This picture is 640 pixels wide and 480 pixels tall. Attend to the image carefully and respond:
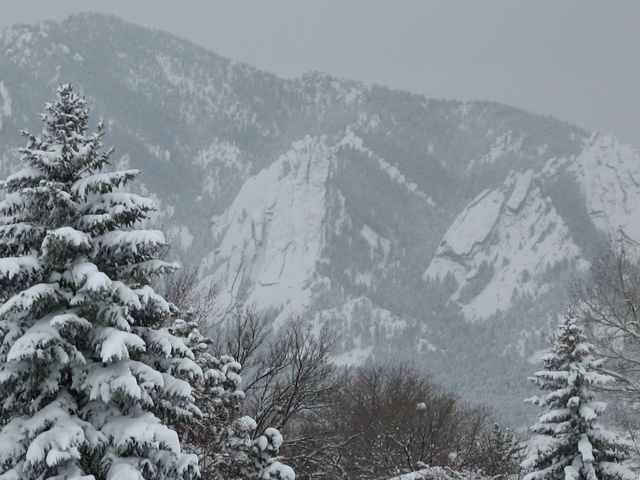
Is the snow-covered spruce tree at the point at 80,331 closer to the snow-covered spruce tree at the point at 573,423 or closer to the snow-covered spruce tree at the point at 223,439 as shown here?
the snow-covered spruce tree at the point at 223,439

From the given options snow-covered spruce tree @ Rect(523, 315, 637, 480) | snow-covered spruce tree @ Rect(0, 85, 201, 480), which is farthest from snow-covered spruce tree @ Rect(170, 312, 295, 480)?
snow-covered spruce tree @ Rect(523, 315, 637, 480)

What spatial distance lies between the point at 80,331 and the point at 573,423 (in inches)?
508

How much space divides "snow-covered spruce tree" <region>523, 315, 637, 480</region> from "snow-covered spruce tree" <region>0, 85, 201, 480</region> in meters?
10.8

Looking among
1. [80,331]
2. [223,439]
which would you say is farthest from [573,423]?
[80,331]

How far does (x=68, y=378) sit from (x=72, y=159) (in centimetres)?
316

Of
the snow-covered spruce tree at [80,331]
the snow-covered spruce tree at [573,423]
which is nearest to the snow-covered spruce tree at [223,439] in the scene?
the snow-covered spruce tree at [80,331]

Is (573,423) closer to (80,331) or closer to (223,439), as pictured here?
(223,439)

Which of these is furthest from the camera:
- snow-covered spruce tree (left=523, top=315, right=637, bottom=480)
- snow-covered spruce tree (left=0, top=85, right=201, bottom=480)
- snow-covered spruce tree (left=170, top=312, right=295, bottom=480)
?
snow-covered spruce tree (left=523, top=315, right=637, bottom=480)

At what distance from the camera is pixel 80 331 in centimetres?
995

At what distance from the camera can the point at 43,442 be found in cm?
919

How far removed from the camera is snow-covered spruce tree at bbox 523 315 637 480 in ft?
57.1

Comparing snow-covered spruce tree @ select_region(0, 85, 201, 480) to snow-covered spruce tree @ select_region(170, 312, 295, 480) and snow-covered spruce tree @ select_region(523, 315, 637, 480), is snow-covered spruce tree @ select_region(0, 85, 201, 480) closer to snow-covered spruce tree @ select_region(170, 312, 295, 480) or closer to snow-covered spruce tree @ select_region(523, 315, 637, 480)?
snow-covered spruce tree @ select_region(170, 312, 295, 480)

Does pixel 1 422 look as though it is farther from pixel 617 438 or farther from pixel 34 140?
pixel 617 438

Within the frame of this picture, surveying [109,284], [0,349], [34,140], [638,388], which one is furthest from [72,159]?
[638,388]
